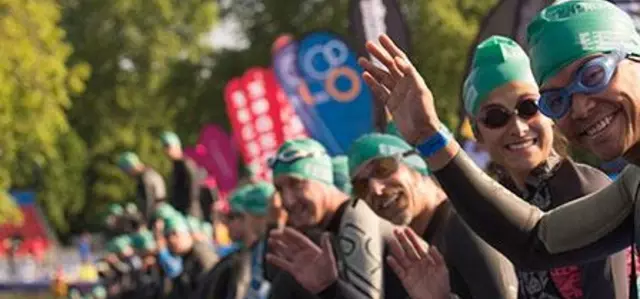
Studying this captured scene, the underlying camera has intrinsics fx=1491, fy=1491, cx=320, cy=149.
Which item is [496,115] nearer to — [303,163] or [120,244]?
[303,163]

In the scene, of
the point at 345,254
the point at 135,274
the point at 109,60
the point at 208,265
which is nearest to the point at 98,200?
the point at 109,60

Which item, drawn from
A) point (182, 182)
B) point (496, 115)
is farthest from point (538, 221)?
point (182, 182)

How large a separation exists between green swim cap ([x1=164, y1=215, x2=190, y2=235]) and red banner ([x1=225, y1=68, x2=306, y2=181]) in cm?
1443

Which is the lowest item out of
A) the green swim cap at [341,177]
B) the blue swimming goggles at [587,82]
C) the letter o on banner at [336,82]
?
the letter o on banner at [336,82]

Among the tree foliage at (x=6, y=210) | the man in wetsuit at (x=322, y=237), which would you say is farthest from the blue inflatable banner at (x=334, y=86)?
the tree foliage at (x=6, y=210)

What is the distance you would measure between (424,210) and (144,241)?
414 inches

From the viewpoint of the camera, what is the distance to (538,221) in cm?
363

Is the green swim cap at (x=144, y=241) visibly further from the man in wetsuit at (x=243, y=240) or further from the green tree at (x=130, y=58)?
the green tree at (x=130, y=58)

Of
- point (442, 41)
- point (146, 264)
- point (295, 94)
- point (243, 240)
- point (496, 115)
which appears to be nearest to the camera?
point (496, 115)

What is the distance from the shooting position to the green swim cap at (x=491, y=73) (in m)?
4.31

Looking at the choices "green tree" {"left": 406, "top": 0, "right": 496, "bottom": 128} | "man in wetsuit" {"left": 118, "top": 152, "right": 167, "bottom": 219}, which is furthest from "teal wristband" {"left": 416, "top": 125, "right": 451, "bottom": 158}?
"green tree" {"left": 406, "top": 0, "right": 496, "bottom": 128}

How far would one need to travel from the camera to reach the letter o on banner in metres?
17.5

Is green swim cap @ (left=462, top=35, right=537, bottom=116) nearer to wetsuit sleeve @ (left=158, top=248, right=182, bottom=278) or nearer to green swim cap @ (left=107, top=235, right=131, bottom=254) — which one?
wetsuit sleeve @ (left=158, top=248, right=182, bottom=278)

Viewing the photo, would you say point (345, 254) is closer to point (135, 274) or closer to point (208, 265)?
point (208, 265)
